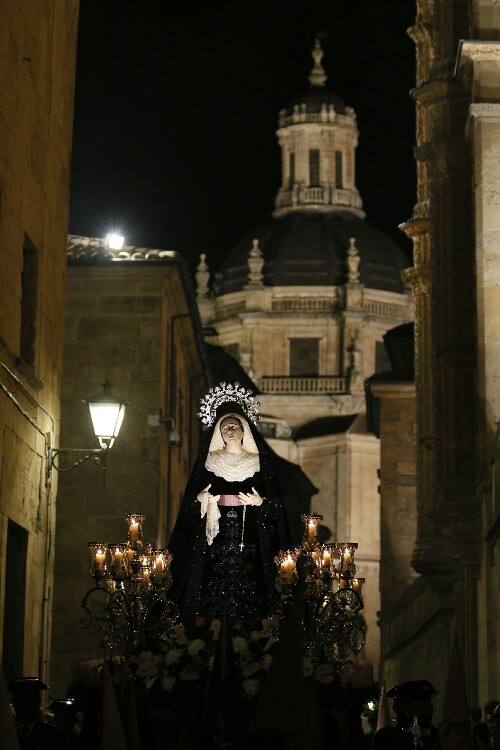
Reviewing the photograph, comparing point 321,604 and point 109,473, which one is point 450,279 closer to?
point 109,473

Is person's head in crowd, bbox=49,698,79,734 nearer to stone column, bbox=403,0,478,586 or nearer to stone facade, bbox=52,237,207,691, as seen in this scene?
stone column, bbox=403,0,478,586

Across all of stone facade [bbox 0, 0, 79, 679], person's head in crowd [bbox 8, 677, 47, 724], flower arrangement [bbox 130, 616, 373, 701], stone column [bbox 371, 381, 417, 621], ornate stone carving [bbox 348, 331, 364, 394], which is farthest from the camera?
ornate stone carving [bbox 348, 331, 364, 394]

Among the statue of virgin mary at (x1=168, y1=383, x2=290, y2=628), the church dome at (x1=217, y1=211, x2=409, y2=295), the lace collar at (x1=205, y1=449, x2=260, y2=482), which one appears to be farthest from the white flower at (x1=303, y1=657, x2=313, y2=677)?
the church dome at (x1=217, y1=211, x2=409, y2=295)

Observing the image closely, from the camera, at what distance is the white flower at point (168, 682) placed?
13.0m

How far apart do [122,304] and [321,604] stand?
1921 centimetres

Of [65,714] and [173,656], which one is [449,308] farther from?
[65,714]

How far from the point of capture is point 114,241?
34000 millimetres

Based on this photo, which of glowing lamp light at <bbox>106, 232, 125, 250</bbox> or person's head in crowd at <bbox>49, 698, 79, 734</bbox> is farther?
glowing lamp light at <bbox>106, 232, 125, 250</bbox>

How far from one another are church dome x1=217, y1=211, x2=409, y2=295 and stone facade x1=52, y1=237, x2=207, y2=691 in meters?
75.1

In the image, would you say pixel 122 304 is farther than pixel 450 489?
Yes

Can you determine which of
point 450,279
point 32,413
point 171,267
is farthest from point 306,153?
point 32,413

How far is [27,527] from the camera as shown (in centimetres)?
1831

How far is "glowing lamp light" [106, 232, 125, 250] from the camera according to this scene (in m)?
33.6

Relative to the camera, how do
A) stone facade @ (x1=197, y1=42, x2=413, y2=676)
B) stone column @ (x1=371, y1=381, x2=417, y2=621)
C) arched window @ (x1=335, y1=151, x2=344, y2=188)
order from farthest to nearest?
arched window @ (x1=335, y1=151, x2=344, y2=188)
stone facade @ (x1=197, y1=42, x2=413, y2=676)
stone column @ (x1=371, y1=381, x2=417, y2=621)
